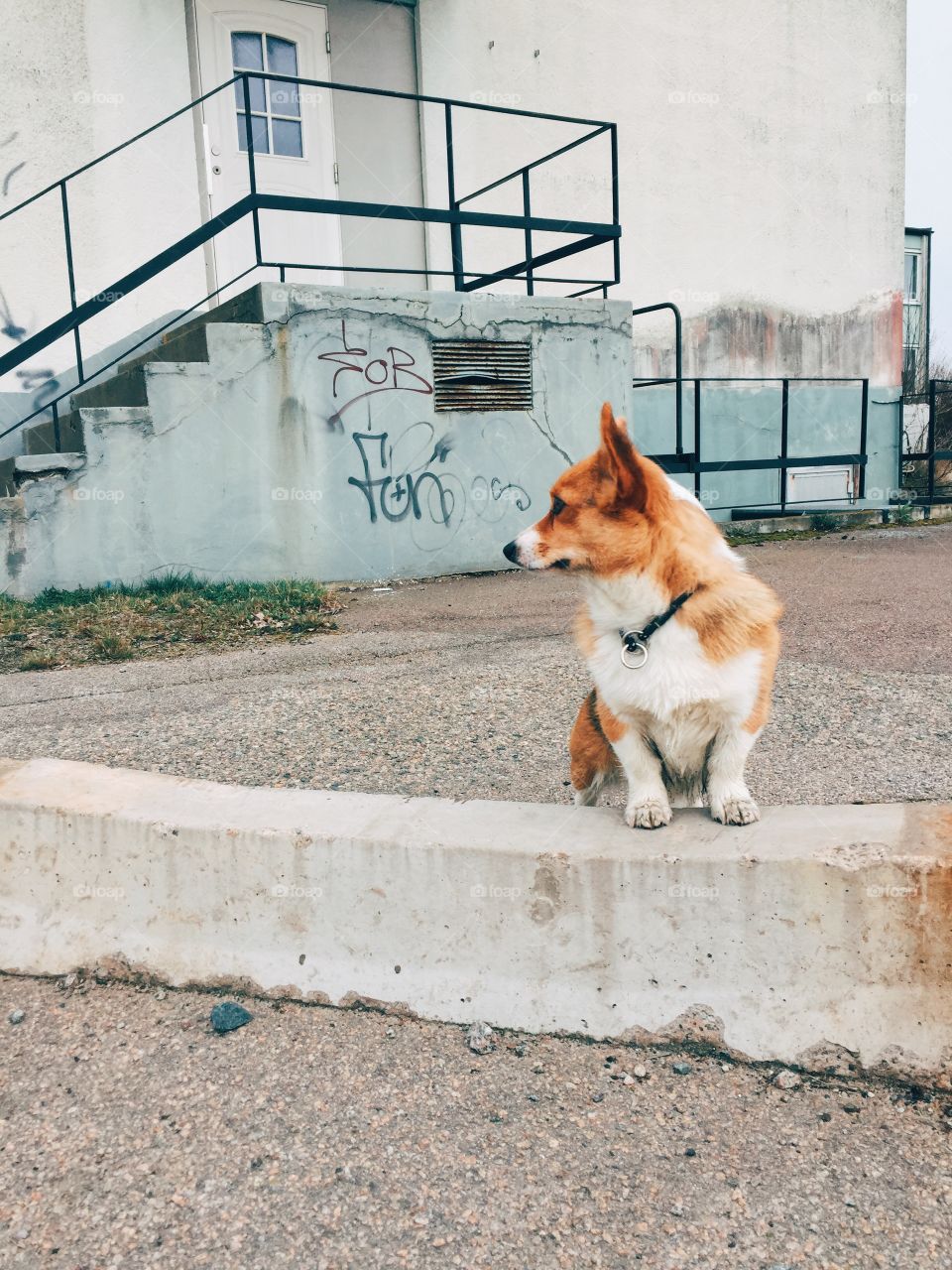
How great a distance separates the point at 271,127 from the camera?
376 inches

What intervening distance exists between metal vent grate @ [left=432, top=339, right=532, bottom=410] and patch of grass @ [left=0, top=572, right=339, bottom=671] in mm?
2233

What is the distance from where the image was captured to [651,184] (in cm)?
1227

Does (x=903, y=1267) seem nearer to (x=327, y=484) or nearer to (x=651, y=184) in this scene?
(x=327, y=484)

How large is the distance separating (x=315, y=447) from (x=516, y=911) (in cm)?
624

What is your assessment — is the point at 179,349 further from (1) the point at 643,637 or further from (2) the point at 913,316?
(2) the point at 913,316

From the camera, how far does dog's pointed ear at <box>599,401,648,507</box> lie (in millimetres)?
2203

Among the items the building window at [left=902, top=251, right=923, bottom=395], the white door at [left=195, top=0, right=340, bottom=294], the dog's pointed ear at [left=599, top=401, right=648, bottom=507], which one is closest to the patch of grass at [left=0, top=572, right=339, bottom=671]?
the white door at [left=195, top=0, right=340, bottom=294]

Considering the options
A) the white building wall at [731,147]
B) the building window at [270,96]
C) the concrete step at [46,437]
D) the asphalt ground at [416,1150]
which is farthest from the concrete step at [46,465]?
the white building wall at [731,147]

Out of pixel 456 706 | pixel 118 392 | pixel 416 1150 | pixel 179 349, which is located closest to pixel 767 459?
pixel 179 349

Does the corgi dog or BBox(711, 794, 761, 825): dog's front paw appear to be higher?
the corgi dog

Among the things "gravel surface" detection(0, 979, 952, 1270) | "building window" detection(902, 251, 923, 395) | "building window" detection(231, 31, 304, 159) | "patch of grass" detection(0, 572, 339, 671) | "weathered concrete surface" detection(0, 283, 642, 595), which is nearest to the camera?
"gravel surface" detection(0, 979, 952, 1270)

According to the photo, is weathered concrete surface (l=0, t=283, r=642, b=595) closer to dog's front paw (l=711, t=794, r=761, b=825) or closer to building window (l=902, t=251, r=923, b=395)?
dog's front paw (l=711, t=794, r=761, b=825)

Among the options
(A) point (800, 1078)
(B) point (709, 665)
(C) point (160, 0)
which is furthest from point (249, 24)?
(A) point (800, 1078)

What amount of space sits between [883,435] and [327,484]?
10.5 m
